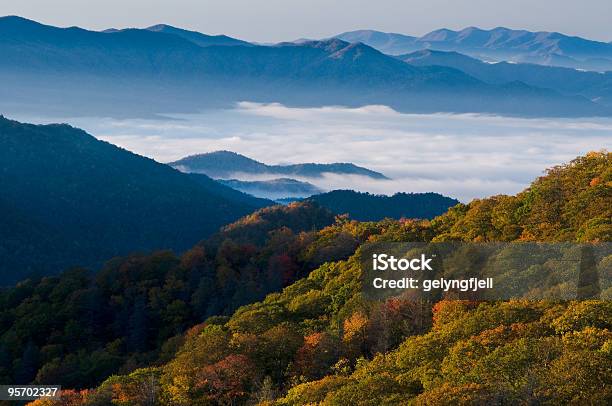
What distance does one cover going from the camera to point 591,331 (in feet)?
119

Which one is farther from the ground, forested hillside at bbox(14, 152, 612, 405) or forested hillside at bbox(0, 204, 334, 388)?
forested hillside at bbox(14, 152, 612, 405)

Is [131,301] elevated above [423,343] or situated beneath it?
situated beneath

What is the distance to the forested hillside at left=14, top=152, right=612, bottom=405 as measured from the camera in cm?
3319

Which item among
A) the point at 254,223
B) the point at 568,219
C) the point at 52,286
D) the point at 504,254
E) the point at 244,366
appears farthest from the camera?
the point at 254,223

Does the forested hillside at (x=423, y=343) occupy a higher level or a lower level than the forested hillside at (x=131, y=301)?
higher

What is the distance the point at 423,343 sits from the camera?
4081 centimetres

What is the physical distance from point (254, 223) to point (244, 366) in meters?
142

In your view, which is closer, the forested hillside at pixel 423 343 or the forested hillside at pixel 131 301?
the forested hillside at pixel 423 343

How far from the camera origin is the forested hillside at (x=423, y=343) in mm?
33188

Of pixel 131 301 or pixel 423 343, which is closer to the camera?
pixel 423 343

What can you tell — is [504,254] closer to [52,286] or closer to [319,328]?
[319,328]

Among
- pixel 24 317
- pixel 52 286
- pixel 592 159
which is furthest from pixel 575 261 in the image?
pixel 52 286

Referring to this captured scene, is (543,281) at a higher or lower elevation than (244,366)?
higher

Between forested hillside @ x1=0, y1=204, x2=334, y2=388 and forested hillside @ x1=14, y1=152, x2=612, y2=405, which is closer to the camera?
forested hillside @ x1=14, y1=152, x2=612, y2=405
